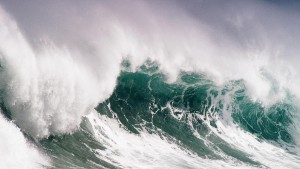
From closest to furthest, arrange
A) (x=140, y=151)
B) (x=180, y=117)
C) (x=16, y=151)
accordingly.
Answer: (x=16, y=151)
(x=140, y=151)
(x=180, y=117)

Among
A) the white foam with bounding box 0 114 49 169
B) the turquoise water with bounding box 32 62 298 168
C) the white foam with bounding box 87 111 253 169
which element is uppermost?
the turquoise water with bounding box 32 62 298 168

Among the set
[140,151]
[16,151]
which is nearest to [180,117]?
[140,151]

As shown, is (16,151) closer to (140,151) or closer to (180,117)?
(140,151)

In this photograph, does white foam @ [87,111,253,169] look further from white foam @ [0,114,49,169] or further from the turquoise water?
white foam @ [0,114,49,169]

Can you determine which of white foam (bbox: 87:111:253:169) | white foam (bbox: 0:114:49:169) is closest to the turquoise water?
white foam (bbox: 87:111:253:169)

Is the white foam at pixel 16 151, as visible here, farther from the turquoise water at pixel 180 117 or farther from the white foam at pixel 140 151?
the white foam at pixel 140 151

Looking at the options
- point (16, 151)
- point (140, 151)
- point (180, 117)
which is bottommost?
point (16, 151)

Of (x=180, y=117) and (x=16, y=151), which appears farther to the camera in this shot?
(x=180, y=117)

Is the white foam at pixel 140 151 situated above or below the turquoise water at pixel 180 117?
below

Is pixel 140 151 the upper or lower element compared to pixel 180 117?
lower

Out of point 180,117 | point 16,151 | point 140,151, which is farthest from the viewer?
point 180,117

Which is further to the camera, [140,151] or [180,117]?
[180,117]

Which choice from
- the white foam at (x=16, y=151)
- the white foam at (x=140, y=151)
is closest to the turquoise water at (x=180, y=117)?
the white foam at (x=140, y=151)
